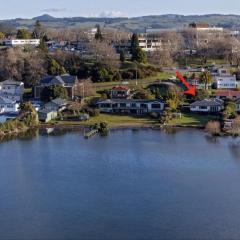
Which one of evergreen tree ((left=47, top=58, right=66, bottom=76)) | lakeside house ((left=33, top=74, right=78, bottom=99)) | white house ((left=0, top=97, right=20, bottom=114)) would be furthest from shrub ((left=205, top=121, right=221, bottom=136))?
evergreen tree ((left=47, top=58, right=66, bottom=76))

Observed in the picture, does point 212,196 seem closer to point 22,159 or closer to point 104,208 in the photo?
point 104,208

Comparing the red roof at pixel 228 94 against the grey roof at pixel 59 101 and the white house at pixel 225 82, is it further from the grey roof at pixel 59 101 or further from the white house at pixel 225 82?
the grey roof at pixel 59 101

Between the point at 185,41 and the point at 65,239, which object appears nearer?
the point at 65,239

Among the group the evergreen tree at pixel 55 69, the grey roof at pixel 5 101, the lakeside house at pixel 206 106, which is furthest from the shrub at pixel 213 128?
the evergreen tree at pixel 55 69

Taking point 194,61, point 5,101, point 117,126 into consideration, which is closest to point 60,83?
point 5,101

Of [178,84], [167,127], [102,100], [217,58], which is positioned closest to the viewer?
[167,127]

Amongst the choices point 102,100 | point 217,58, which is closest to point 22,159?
point 102,100

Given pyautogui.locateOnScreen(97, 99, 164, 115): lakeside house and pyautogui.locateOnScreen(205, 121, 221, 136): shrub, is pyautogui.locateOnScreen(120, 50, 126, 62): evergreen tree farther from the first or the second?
pyautogui.locateOnScreen(205, 121, 221, 136): shrub
